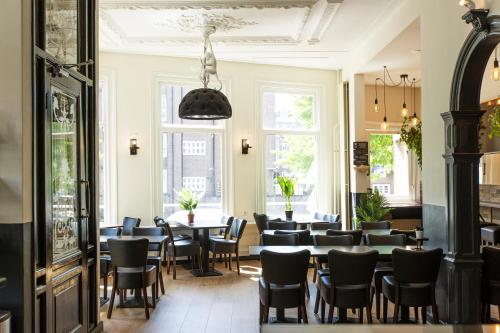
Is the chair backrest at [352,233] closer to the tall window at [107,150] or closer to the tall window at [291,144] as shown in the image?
the tall window at [291,144]

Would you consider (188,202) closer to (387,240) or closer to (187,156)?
(187,156)

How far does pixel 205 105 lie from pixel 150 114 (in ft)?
10.1

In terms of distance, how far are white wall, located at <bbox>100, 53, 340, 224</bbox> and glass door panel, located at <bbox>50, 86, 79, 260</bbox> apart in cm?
450

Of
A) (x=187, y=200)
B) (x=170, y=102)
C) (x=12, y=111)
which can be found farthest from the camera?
(x=170, y=102)

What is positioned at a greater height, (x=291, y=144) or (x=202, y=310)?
(x=291, y=144)

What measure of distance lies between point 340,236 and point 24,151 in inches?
152

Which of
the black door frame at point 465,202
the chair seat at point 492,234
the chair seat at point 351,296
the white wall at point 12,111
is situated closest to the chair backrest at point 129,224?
the chair seat at point 351,296

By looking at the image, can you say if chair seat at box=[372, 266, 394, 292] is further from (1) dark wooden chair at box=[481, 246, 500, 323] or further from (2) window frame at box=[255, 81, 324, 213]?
(2) window frame at box=[255, 81, 324, 213]

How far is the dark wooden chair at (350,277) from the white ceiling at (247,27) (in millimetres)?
3356

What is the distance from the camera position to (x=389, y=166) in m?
11.0

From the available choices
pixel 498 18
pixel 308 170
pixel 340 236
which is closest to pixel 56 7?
pixel 498 18

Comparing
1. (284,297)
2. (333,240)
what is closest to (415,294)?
(284,297)

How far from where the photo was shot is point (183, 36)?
7.77 meters

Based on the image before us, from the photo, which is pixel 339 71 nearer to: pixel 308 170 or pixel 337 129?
pixel 337 129
